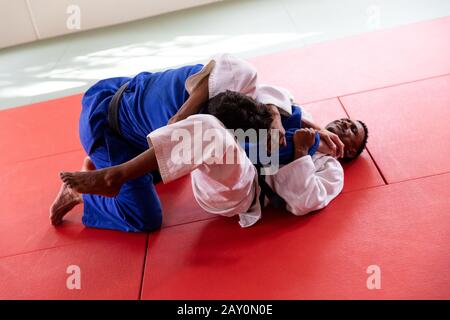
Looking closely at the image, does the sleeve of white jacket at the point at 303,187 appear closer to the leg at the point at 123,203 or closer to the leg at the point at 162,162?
the leg at the point at 162,162

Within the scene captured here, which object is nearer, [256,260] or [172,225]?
[256,260]

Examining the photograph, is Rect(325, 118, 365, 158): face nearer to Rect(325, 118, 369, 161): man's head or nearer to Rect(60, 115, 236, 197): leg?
Rect(325, 118, 369, 161): man's head

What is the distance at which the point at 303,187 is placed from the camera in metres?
2.95

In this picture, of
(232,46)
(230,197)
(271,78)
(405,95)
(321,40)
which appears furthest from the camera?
(232,46)

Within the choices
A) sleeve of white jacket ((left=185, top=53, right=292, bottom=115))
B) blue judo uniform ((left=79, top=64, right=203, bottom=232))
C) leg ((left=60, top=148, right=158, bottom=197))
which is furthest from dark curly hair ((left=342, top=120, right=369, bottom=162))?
leg ((left=60, top=148, right=158, bottom=197))

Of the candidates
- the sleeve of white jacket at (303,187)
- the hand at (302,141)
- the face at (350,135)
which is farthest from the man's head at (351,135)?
the hand at (302,141)

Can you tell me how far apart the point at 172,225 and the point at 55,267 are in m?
0.72

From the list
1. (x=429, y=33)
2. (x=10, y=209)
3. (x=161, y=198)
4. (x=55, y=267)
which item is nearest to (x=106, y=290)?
(x=55, y=267)

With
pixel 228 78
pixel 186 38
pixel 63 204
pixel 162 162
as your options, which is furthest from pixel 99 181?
pixel 186 38

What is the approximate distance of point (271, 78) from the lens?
4.52 metres

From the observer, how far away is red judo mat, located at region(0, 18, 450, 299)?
8.77 ft

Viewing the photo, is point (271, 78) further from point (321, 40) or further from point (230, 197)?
point (230, 197)

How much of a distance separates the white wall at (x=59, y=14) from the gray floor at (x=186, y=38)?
9cm

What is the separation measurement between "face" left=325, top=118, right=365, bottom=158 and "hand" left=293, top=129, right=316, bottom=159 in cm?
41
